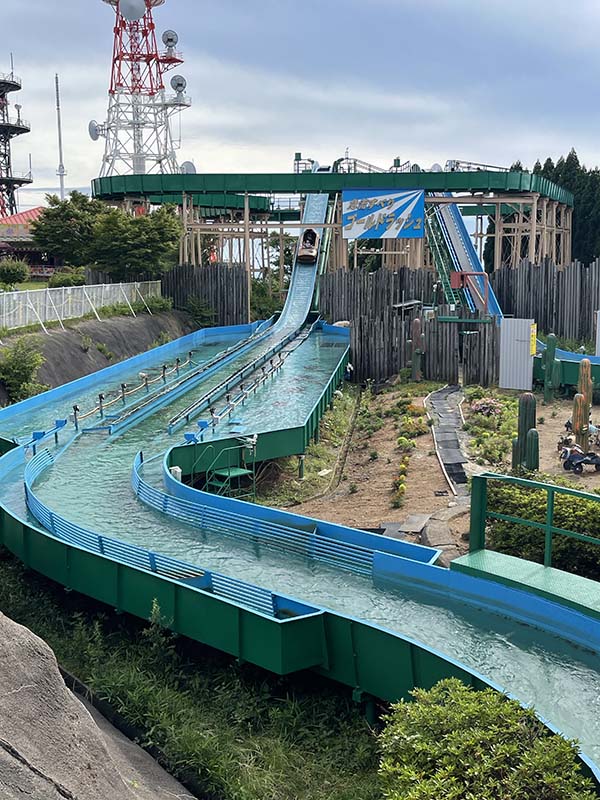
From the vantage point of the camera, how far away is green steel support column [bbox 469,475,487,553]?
34.7 feet

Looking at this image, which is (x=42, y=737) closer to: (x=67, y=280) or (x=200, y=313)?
(x=200, y=313)

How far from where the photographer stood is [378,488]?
16797 millimetres

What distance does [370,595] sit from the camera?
10633 mm

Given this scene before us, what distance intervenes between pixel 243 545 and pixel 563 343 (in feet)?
62.4

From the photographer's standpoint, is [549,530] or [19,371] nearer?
[549,530]

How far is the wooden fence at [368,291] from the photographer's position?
32.2 m

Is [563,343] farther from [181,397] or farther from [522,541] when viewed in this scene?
[522,541]

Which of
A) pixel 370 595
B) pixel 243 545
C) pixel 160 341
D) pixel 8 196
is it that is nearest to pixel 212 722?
pixel 370 595

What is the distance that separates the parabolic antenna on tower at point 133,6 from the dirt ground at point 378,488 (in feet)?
158

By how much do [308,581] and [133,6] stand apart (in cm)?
5679

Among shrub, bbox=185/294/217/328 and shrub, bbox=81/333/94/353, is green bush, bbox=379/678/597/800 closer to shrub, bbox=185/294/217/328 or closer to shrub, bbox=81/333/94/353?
shrub, bbox=81/333/94/353

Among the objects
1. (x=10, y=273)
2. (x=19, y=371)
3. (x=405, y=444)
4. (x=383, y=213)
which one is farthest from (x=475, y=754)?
(x=383, y=213)

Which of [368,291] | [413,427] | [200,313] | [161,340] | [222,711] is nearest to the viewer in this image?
[222,711]

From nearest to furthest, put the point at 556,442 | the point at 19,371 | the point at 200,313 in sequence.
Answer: the point at 556,442 < the point at 19,371 < the point at 200,313
